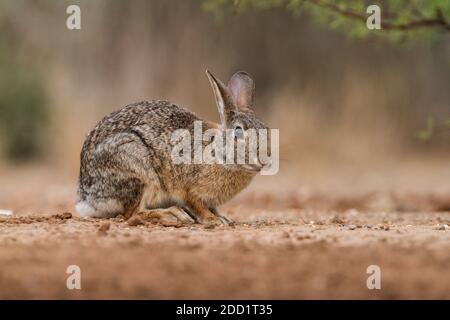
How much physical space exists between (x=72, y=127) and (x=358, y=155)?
597 centimetres

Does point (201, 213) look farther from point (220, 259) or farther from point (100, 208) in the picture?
point (220, 259)

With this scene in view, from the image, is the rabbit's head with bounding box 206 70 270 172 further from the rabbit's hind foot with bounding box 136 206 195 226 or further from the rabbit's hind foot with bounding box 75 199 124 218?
the rabbit's hind foot with bounding box 75 199 124 218

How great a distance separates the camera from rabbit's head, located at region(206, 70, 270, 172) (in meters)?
8.10

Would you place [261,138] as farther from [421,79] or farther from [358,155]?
[421,79]

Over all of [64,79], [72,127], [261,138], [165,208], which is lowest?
[165,208]

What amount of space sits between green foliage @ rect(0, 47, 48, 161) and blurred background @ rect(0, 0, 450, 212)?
25 mm

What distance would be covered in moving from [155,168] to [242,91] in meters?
1.16

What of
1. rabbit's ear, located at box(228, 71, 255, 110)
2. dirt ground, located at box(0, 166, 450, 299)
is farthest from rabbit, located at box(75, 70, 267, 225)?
dirt ground, located at box(0, 166, 450, 299)

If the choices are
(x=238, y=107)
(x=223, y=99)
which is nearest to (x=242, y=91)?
A: (x=238, y=107)

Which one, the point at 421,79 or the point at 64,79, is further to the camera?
the point at 421,79

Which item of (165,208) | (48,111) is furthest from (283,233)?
(48,111)

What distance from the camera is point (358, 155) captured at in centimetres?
1852

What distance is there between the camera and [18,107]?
1973cm

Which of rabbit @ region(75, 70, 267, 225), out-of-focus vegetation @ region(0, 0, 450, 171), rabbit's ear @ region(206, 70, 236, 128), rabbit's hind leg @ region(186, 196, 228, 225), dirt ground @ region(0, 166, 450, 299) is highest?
out-of-focus vegetation @ region(0, 0, 450, 171)
